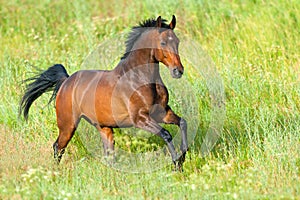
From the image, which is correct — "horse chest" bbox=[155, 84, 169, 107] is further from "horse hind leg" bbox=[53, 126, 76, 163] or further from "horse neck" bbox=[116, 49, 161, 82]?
"horse hind leg" bbox=[53, 126, 76, 163]

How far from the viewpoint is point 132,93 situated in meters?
6.18

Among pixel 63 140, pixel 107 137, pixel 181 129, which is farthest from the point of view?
pixel 63 140

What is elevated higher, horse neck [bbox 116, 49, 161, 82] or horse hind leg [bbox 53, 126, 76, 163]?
horse neck [bbox 116, 49, 161, 82]

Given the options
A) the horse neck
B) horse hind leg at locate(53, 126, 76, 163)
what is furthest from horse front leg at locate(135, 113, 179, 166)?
horse hind leg at locate(53, 126, 76, 163)

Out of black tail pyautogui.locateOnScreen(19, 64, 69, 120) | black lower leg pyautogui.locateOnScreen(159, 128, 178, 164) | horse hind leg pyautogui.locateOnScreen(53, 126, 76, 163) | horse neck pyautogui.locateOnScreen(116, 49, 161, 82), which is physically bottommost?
horse hind leg pyautogui.locateOnScreen(53, 126, 76, 163)

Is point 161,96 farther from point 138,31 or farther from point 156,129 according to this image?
point 138,31

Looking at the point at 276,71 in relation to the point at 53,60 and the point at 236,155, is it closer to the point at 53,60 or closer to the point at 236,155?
the point at 236,155

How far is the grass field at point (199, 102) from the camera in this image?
218 inches

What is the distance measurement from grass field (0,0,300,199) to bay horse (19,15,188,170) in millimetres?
374

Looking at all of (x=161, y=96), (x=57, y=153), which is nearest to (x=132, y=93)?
(x=161, y=96)

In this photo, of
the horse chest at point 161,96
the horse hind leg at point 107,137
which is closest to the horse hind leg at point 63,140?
the horse hind leg at point 107,137

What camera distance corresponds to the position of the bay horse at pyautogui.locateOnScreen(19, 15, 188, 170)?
5965mm

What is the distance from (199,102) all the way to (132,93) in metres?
2.00

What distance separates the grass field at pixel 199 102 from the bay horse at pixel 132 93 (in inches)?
14.7
